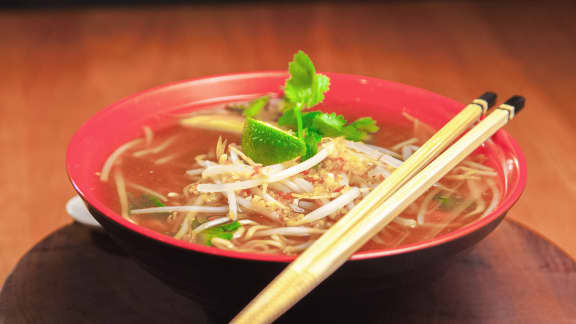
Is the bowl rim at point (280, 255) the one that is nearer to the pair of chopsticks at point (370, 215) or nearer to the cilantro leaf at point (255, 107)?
the pair of chopsticks at point (370, 215)

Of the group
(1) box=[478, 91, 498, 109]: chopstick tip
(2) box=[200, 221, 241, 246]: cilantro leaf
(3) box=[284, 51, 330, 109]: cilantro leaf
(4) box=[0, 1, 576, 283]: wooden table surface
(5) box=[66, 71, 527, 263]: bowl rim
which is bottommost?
(4) box=[0, 1, 576, 283]: wooden table surface

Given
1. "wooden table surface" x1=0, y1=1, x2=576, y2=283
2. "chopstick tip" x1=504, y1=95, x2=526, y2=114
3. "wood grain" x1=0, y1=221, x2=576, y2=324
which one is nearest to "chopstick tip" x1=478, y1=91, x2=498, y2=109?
"chopstick tip" x1=504, y1=95, x2=526, y2=114

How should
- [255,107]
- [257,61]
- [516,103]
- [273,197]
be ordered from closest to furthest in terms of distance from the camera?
[273,197], [516,103], [255,107], [257,61]

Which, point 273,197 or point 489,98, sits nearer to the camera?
point 273,197

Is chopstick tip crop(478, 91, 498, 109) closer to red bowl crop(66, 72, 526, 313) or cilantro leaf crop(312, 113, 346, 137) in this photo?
red bowl crop(66, 72, 526, 313)

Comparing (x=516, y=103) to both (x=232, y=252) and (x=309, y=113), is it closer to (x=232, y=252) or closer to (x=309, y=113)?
(x=309, y=113)

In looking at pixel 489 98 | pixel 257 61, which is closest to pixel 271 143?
pixel 489 98

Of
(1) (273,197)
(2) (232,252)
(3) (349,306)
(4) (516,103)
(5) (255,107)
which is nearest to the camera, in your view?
(2) (232,252)
